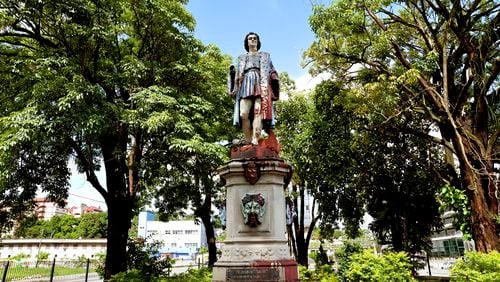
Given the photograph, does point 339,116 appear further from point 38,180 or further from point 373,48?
point 38,180

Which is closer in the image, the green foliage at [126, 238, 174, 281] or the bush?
the bush

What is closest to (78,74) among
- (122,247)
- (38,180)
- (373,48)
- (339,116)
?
(38,180)

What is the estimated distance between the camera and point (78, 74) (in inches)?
403

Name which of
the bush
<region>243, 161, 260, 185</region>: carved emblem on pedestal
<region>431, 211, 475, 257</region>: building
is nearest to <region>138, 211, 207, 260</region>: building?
<region>431, 211, 475, 257</region>: building

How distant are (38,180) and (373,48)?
12.4 metres

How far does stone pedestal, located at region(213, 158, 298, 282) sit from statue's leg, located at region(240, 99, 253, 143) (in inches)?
24.3

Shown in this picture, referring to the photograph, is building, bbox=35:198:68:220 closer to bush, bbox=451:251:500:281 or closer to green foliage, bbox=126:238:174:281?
green foliage, bbox=126:238:174:281

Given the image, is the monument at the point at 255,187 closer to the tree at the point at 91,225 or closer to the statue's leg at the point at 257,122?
the statue's leg at the point at 257,122

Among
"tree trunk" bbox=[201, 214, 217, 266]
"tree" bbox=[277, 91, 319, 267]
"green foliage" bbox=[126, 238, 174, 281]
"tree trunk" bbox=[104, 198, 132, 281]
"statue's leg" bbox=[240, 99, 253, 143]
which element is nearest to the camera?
"statue's leg" bbox=[240, 99, 253, 143]

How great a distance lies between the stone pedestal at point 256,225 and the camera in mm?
5695

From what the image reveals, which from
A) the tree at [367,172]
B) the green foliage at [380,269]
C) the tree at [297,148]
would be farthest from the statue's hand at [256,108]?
the tree at [297,148]

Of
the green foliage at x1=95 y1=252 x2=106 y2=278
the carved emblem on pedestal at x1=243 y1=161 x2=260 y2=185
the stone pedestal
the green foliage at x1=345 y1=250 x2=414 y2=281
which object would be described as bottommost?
the green foliage at x1=95 y1=252 x2=106 y2=278

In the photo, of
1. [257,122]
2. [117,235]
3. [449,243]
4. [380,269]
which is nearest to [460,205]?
[380,269]

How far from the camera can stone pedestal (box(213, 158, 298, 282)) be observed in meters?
5.70
